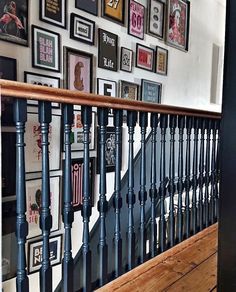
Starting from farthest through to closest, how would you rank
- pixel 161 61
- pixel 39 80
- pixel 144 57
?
pixel 161 61 < pixel 144 57 < pixel 39 80

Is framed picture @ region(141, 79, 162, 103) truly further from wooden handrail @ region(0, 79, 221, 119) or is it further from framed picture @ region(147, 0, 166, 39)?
wooden handrail @ region(0, 79, 221, 119)

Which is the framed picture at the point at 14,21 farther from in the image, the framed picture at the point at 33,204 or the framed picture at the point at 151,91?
the framed picture at the point at 151,91

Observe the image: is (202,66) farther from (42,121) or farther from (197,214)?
(42,121)

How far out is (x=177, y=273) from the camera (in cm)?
195

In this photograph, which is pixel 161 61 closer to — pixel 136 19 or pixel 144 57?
pixel 144 57

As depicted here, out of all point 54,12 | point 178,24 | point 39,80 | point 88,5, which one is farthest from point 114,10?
point 178,24

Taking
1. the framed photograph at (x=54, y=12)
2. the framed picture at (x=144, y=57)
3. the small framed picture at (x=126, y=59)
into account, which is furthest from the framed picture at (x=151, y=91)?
the framed photograph at (x=54, y=12)

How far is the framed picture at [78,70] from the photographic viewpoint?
2.38 metres

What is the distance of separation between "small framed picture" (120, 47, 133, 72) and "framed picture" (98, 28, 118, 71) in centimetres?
10

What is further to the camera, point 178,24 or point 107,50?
point 178,24

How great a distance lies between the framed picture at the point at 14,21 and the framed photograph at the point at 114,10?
847 mm

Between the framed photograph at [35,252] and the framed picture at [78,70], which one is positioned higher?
the framed picture at [78,70]

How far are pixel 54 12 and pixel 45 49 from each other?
289 millimetres

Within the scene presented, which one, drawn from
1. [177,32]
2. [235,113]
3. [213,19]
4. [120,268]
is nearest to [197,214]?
[120,268]
